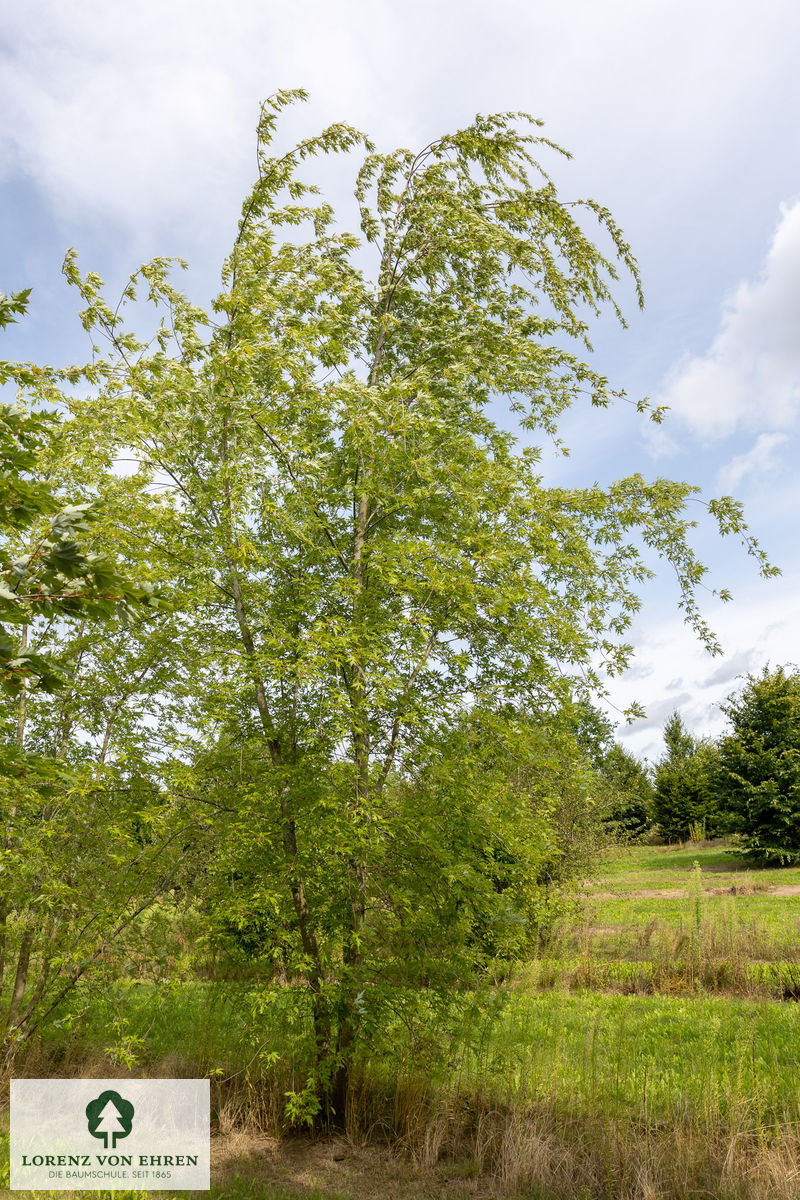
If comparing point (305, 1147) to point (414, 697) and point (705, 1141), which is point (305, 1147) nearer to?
point (705, 1141)

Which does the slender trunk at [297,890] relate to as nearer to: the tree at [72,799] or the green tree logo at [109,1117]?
the tree at [72,799]

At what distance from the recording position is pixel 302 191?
229 inches

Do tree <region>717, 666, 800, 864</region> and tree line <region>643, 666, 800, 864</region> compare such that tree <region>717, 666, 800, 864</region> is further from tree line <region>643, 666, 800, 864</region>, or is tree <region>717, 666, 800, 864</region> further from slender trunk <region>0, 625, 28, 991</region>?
slender trunk <region>0, 625, 28, 991</region>

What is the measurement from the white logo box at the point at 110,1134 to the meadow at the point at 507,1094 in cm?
21

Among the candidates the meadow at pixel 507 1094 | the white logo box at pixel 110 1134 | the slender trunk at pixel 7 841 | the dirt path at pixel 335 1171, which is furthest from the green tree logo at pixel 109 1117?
the slender trunk at pixel 7 841

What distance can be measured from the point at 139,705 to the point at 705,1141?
505cm

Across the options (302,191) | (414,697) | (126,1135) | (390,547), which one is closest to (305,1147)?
(126,1135)

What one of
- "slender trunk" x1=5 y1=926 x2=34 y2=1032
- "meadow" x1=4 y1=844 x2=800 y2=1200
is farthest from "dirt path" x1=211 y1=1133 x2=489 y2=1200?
"slender trunk" x1=5 y1=926 x2=34 y2=1032

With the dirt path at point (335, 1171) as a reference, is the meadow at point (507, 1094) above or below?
above

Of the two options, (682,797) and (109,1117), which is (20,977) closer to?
(109,1117)

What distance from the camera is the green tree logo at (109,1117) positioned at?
206 inches

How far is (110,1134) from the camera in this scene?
524cm

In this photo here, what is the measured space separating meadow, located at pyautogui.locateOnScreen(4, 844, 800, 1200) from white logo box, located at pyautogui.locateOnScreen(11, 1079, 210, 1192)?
0.68ft

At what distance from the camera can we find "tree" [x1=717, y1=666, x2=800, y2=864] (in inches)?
827
